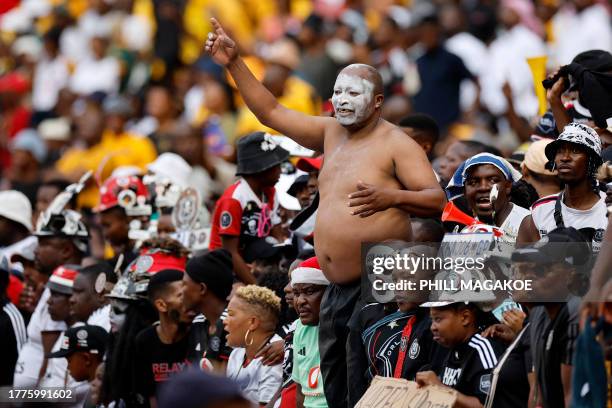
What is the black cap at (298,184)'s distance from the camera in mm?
10648

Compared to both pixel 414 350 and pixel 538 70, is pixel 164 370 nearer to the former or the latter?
pixel 414 350

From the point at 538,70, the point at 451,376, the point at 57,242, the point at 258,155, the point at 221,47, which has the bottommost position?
the point at 451,376

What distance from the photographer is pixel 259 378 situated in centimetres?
909

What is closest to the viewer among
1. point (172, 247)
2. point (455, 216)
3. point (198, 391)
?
point (198, 391)

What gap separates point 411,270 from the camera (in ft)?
25.6

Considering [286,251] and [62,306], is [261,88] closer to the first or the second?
[286,251]

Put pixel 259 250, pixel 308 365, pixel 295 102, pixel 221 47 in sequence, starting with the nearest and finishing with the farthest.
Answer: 1. pixel 308 365
2. pixel 221 47
3. pixel 259 250
4. pixel 295 102

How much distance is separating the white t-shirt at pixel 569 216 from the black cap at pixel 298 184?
2792 millimetres

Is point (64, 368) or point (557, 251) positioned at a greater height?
point (557, 251)

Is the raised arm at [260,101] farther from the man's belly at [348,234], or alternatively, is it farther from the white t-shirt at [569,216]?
the white t-shirt at [569,216]

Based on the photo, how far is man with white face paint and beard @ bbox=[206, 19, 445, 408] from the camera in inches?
317

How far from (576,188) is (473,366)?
141 centimetres

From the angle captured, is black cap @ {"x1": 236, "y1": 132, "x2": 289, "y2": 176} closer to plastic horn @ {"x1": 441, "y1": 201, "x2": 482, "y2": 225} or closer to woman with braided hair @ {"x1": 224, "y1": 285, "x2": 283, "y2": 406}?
woman with braided hair @ {"x1": 224, "y1": 285, "x2": 283, "y2": 406}

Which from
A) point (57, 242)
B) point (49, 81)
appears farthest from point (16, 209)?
point (49, 81)
